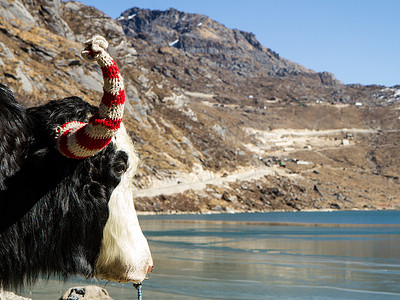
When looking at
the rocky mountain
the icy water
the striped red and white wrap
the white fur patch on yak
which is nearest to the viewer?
the striped red and white wrap

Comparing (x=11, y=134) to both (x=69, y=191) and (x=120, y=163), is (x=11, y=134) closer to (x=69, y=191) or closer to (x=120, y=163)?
(x=69, y=191)

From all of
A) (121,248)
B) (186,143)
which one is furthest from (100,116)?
(186,143)

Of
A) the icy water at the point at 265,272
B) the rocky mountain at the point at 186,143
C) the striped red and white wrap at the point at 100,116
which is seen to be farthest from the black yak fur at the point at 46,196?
the rocky mountain at the point at 186,143

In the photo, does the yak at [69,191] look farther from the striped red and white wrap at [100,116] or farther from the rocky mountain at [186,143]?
the rocky mountain at [186,143]

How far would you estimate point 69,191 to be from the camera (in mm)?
1726

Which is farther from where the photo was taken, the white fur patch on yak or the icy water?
the icy water

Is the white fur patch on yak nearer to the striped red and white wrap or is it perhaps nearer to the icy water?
the striped red and white wrap

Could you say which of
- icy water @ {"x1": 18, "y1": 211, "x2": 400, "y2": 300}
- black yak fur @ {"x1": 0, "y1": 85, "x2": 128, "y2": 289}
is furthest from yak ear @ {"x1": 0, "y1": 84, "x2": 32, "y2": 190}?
icy water @ {"x1": 18, "y1": 211, "x2": 400, "y2": 300}

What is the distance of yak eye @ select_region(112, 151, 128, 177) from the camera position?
1821 mm

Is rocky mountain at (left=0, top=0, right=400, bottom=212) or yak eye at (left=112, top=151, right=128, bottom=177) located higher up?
rocky mountain at (left=0, top=0, right=400, bottom=212)

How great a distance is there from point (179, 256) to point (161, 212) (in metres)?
42.8

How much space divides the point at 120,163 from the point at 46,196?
287 mm

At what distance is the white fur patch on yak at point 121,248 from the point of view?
69.5 inches

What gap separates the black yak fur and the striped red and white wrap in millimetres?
104
